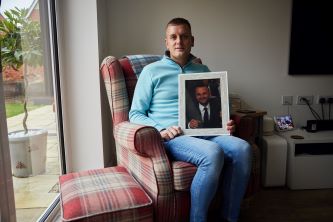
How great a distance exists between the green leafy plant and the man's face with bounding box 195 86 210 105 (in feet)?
2.98

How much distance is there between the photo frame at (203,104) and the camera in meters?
1.50

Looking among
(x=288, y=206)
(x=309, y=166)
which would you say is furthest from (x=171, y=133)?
(x=309, y=166)

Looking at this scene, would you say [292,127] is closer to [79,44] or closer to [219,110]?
[219,110]

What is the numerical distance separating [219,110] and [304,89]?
1.37m

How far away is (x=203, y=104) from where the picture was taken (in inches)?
59.5

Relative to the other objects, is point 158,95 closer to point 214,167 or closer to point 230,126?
point 230,126

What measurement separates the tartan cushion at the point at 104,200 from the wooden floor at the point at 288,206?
0.76 metres

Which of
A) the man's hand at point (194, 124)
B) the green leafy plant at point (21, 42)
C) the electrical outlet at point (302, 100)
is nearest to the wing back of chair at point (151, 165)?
the man's hand at point (194, 124)

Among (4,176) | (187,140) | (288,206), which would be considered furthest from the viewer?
(288,206)

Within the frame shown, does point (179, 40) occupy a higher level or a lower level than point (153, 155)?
higher

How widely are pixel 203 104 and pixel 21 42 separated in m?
0.98

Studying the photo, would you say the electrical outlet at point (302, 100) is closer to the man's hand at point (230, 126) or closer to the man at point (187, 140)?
the man at point (187, 140)

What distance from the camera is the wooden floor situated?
5.80 ft

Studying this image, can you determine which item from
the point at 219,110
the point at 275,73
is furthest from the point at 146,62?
the point at 275,73
